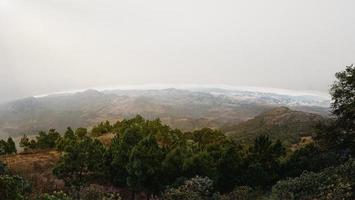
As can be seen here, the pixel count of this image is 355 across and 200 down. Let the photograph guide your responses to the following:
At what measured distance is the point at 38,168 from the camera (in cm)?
9994

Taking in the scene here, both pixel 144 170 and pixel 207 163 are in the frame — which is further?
pixel 207 163

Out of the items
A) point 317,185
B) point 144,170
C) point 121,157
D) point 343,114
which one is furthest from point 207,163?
point 317,185

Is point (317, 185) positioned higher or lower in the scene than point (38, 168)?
higher

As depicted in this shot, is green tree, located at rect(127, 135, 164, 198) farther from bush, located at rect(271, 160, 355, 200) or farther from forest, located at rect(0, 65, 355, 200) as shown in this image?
bush, located at rect(271, 160, 355, 200)

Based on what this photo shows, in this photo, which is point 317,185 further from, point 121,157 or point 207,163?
point 121,157

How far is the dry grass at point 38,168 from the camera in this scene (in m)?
80.9

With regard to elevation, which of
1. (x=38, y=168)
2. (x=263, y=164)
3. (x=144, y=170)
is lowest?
(x=38, y=168)

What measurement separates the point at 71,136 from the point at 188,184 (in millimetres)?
76475

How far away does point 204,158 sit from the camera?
75750mm

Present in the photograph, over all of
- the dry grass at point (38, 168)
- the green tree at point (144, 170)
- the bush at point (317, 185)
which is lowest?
the dry grass at point (38, 168)

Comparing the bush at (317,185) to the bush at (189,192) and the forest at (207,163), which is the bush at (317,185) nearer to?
the bush at (189,192)

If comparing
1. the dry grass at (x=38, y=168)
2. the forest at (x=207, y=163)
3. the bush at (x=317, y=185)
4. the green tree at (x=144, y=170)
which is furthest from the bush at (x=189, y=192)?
the dry grass at (x=38, y=168)

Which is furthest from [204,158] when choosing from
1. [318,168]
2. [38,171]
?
[38,171]

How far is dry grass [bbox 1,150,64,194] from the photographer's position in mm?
80875
